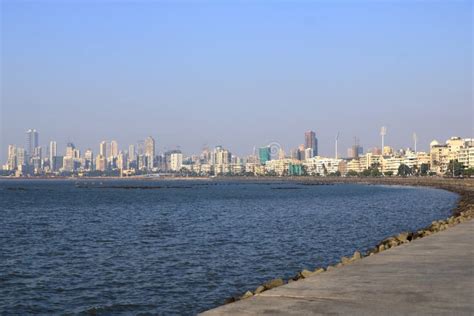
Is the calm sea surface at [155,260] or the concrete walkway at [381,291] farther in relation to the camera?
the calm sea surface at [155,260]

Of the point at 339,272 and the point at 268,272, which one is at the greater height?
the point at 339,272

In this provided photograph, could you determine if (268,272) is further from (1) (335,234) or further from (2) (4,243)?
(2) (4,243)

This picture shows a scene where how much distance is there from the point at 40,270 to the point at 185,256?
5148 millimetres

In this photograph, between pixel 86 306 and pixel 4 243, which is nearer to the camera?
pixel 86 306

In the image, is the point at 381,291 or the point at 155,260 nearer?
Result: the point at 381,291

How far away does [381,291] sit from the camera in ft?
29.7

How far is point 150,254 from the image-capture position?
76.1ft

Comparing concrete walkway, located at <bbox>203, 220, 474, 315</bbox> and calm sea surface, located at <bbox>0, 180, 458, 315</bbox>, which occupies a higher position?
concrete walkway, located at <bbox>203, 220, 474, 315</bbox>

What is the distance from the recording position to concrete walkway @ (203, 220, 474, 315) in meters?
7.79

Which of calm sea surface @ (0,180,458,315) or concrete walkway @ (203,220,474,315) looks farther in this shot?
calm sea surface @ (0,180,458,315)

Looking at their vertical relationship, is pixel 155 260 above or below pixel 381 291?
below

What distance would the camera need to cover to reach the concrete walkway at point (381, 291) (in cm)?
779

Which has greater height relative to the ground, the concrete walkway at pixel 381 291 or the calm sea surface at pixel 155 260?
the concrete walkway at pixel 381 291

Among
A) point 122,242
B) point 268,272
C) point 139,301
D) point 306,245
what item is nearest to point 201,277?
point 268,272
